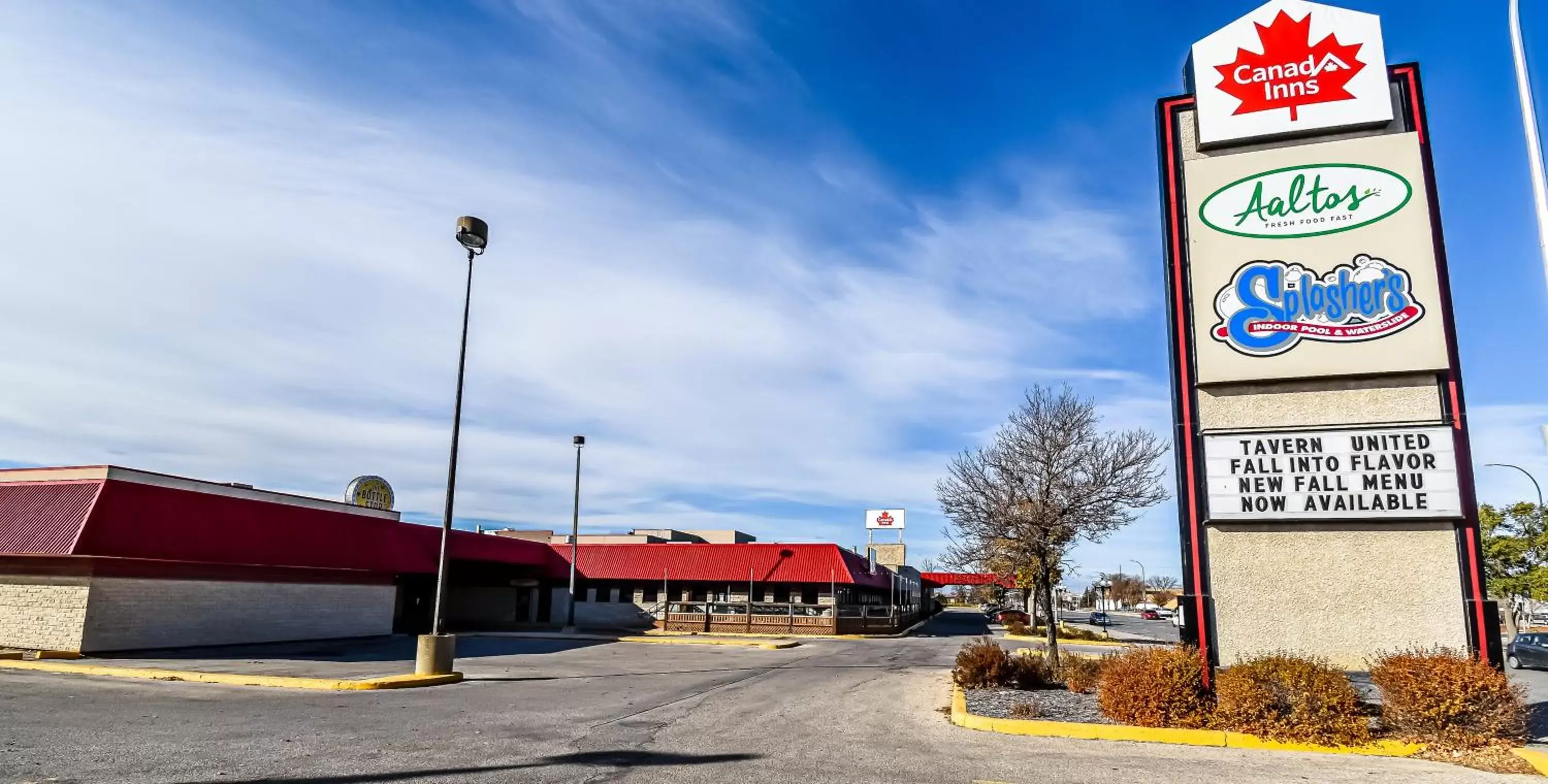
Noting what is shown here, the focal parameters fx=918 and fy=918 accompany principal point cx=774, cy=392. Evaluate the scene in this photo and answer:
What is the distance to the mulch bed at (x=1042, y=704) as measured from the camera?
548 inches

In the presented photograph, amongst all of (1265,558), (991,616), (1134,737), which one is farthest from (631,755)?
(991,616)

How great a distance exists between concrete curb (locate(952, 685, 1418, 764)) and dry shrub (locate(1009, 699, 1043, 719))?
0.33 metres

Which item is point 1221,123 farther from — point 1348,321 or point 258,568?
point 258,568

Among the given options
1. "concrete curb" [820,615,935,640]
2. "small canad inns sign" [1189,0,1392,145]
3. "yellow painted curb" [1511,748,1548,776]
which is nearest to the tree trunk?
"yellow painted curb" [1511,748,1548,776]

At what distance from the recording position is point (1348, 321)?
1426cm

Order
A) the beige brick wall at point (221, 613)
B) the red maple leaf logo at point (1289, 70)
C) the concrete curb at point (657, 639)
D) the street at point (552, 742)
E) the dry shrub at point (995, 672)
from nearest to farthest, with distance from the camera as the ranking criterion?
1. the street at point (552, 742)
2. the red maple leaf logo at point (1289, 70)
3. the dry shrub at point (995, 672)
4. the beige brick wall at point (221, 613)
5. the concrete curb at point (657, 639)

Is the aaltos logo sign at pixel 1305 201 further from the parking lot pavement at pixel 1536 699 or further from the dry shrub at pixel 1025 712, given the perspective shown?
the dry shrub at pixel 1025 712

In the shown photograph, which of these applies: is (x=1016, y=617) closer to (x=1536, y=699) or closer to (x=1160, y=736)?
(x=1536, y=699)

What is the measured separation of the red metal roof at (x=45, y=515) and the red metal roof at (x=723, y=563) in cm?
2641

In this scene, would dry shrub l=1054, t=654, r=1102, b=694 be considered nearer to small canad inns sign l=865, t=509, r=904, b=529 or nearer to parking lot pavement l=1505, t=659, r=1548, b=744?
parking lot pavement l=1505, t=659, r=1548, b=744

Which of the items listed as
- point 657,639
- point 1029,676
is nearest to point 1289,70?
point 1029,676

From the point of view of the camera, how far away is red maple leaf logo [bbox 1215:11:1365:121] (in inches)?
596

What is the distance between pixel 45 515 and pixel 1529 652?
45.4 meters

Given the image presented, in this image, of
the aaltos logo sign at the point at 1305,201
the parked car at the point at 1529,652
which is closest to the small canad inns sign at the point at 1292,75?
the aaltos logo sign at the point at 1305,201
